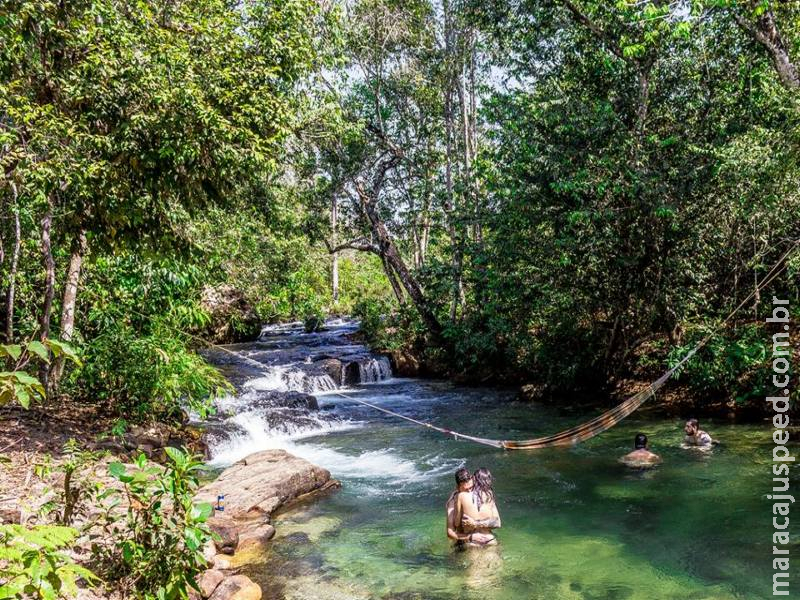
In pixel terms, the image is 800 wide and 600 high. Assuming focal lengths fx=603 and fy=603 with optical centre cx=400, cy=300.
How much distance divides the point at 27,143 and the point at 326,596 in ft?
17.4

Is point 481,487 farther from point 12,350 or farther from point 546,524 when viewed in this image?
point 12,350

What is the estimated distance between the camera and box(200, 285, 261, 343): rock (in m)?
21.0

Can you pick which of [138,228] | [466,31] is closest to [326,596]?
[138,228]

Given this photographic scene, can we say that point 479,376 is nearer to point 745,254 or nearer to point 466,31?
point 745,254

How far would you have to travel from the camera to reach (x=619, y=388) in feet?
41.9

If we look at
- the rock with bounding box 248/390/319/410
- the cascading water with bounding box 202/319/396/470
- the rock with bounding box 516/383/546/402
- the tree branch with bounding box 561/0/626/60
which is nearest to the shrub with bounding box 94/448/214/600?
the cascading water with bounding box 202/319/396/470

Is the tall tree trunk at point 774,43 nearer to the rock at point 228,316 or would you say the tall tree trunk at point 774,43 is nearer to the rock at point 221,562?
the rock at point 221,562

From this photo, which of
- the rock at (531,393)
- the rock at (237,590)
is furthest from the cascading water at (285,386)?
the rock at (531,393)

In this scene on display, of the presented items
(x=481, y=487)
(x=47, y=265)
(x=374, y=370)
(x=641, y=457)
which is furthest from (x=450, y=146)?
(x=481, y=487)

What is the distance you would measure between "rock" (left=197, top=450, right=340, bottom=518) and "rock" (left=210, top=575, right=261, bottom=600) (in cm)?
185

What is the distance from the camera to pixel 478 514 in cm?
615

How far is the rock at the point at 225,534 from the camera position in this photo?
19.5 feet

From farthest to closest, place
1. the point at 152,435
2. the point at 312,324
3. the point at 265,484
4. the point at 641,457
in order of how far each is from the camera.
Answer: the point at 312,324 < the point at 152,435 < the point at 641,457 < the point at 265,484

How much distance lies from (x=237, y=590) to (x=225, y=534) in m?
1.19
